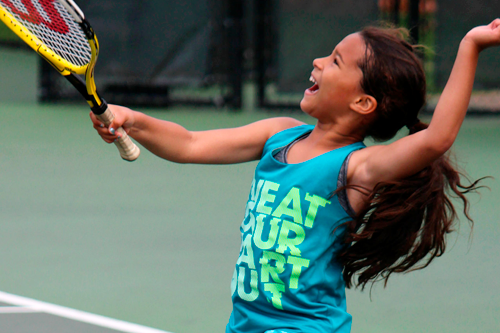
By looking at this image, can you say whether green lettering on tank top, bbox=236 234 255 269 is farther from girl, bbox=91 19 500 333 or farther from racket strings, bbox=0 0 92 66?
racket strings, bbox=0 0 92 66

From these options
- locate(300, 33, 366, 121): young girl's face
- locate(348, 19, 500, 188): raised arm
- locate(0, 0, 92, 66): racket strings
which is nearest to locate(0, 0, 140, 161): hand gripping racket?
locate(0, 0, 92, 66): racket strings

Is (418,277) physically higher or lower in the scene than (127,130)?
lower

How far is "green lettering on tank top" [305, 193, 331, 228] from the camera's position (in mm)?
1611

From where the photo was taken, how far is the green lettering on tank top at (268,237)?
163cm

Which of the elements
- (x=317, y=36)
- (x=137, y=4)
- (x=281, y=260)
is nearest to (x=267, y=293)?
(x=281, y=260)

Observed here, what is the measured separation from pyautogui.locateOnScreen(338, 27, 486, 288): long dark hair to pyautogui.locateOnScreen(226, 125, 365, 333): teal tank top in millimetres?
64

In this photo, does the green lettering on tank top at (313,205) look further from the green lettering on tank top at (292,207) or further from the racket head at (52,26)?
the racket head at (52,26)

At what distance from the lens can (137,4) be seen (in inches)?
336

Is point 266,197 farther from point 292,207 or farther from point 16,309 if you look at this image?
point 16,309

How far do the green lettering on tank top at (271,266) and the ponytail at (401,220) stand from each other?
0.16 m

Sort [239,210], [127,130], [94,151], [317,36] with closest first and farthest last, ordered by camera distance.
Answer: [127,130] < [239,210] < [94,151] < [317,36]

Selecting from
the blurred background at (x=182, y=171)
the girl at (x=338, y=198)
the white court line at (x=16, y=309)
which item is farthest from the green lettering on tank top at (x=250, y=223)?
the white court line at (x=16, y=309)

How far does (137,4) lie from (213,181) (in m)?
4.41

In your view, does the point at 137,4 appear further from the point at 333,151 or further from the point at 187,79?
the point at 333,151
